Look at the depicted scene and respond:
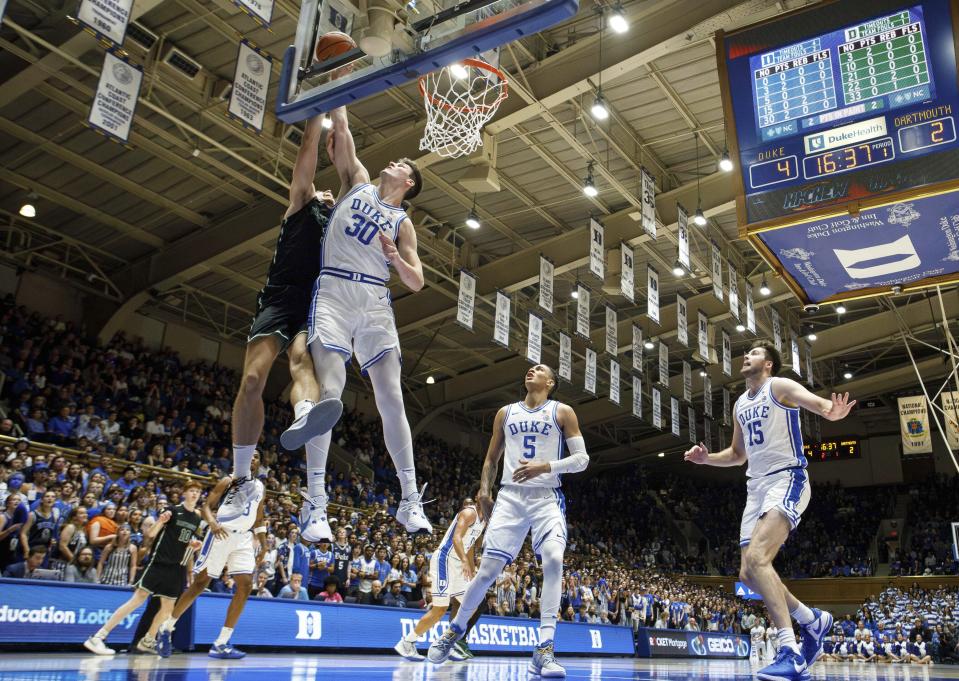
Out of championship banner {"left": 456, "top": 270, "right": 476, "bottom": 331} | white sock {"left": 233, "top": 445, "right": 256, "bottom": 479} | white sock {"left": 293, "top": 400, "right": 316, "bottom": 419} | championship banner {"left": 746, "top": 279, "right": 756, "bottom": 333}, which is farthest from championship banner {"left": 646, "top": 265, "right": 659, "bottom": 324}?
white sock {"left": 293, "top": 400, "right": 316, "bottom": 419}

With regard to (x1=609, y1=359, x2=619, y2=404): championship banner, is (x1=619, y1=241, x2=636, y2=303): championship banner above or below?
above

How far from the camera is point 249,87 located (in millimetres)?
12508

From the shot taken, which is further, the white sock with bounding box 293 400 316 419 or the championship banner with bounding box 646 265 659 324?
the championship banner with bounding box 646 265 659 324

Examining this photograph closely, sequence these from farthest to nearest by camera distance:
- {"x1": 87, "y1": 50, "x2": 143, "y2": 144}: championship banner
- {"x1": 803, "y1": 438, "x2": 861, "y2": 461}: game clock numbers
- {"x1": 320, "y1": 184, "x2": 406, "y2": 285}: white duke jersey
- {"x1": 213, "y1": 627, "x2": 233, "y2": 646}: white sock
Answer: {"x1": 803, "y1": 438, "x2": 861, "y2": 461}: game clock numbers < {"x1": 87, "y1": 50, "x2": 143, "y2": 144}: championship banner < {"x1": 213, "y1": 627, "x2": 233, "y2": 646}: white sock < {"x1": 320, "y1": 184, "x2": 406, "y2": 285}: white duke jersey

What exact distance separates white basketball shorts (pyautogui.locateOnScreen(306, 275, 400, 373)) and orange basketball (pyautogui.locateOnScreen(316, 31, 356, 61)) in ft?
4.48

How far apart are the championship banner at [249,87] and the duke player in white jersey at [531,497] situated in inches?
302

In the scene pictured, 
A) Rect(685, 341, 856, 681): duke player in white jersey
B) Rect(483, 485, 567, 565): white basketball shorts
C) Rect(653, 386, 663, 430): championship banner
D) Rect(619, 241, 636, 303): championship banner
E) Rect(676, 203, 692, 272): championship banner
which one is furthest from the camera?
Rect(653, 386, 663, 430): championship banner

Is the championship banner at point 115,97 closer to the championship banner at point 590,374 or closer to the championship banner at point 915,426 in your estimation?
the championship banner at point 590,374

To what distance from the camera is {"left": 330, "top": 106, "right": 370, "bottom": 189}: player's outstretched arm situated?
15.9ft

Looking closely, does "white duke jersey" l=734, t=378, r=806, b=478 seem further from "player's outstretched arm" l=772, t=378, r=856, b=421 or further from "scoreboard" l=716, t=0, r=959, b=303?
"scoreboard" l=716, t=0, r=959, b=303

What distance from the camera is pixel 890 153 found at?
8805 mm

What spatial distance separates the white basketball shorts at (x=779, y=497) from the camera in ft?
19.5

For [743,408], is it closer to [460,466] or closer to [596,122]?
[596,122]

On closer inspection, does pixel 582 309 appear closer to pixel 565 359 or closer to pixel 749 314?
pixel 565 359
